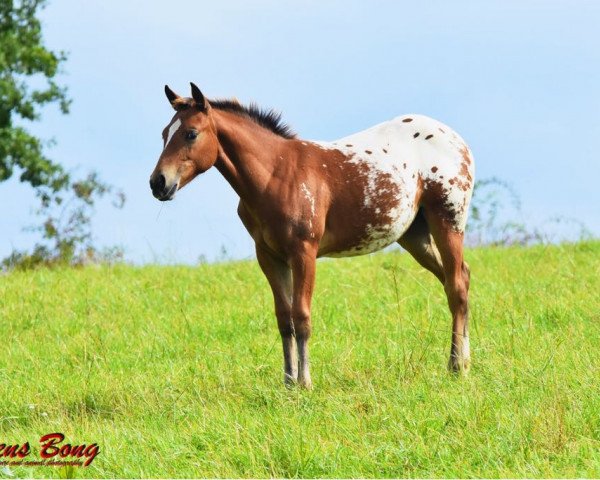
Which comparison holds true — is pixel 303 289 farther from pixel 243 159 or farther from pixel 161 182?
pixel 161 182

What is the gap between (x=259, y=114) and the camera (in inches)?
326

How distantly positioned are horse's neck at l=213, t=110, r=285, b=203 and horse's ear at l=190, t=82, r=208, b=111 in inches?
7.1

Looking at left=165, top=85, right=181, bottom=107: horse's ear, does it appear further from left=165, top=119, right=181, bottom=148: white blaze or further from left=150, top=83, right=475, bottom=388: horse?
left=165, top=119, right=181, bottom=148: white blaze

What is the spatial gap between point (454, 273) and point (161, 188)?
300cm

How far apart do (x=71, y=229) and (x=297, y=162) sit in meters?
10.2

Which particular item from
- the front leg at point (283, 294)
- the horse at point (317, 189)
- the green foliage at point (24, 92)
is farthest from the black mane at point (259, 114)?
the green foliage at point (24, 92)

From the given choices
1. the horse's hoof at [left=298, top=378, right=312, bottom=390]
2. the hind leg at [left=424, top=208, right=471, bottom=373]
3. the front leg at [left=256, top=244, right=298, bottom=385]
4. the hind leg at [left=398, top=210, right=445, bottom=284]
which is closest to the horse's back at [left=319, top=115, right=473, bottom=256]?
the hind leg at [left=424, top=208, right=471, bottom=373]

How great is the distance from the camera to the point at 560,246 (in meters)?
15.1

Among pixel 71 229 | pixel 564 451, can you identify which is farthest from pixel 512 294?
pixel 71 229

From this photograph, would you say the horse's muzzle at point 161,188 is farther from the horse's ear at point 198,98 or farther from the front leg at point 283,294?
the front leg at point 283,294

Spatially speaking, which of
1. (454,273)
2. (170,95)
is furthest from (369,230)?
(170,95)

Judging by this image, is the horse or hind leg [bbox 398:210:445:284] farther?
hind leg [bbox 398:210:445:284]

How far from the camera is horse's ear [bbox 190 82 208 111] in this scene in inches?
297

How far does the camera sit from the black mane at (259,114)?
816cm
